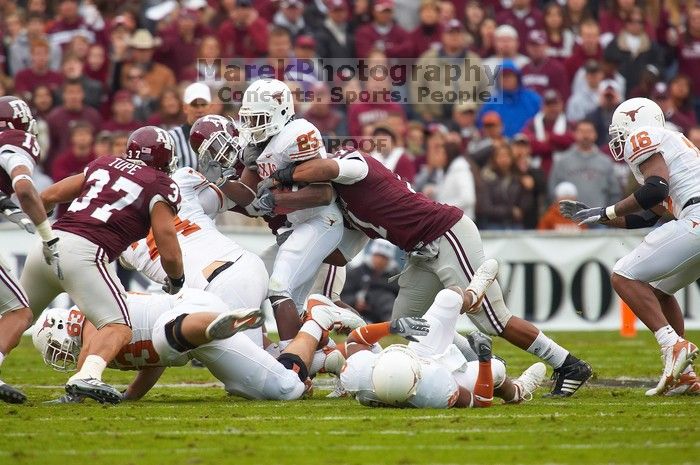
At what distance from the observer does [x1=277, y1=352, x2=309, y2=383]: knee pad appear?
7859 millimetres

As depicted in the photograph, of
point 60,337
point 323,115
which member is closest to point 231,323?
point 60,337

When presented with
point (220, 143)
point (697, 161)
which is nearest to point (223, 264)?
point (220, 143)

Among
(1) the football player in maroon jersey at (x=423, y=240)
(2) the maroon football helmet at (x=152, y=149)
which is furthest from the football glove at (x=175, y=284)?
(1) the football player in maroon jersey at (x=423, y=240)

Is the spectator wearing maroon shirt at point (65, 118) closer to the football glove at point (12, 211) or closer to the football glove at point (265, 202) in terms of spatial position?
the football glove at point (265, 202)

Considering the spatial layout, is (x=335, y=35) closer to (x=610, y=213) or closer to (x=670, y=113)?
(x=670, y=113)

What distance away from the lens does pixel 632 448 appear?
5.80m

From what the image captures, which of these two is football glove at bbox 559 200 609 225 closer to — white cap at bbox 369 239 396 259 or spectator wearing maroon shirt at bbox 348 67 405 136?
white cap at bbox 369 239 396 259

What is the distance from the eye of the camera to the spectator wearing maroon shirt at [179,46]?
16047mm

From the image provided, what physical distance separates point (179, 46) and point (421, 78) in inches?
119

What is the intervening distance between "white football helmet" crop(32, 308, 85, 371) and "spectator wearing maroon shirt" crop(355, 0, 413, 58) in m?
8.77

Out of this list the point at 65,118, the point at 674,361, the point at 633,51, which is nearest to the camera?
the point at 674,361

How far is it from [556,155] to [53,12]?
704 centimetres

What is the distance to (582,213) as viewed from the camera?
8477 mm

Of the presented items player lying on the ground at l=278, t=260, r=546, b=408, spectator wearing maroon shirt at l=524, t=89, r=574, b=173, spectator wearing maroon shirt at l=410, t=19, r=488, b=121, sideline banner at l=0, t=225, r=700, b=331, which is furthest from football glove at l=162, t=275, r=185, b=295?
spectator wearing maroon shirt at l=410, t=19, r=488, b=121
